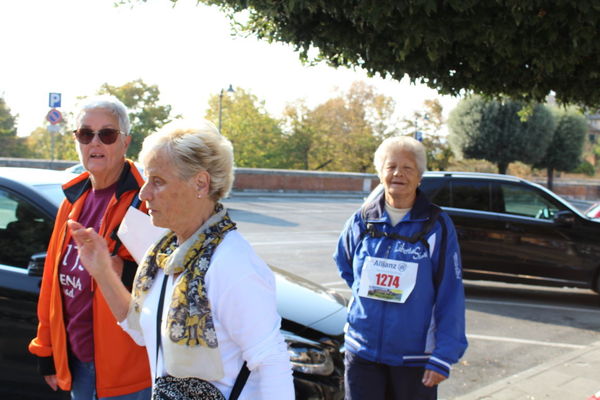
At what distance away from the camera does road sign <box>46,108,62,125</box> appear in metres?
17.8

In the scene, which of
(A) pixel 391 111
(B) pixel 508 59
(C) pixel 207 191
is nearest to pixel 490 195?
(B) pixel 508 59

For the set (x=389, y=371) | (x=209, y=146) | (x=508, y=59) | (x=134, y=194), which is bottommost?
(x=389, y=371)

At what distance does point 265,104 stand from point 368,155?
1184 cm

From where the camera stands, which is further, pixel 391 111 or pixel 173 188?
pixel 391 111

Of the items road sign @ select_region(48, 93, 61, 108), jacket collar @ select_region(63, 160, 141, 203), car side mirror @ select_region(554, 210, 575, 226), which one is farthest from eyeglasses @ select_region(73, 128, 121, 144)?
road sign @ select_region(48, 93, 61, 108)

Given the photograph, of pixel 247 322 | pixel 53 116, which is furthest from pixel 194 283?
pixel 53 116

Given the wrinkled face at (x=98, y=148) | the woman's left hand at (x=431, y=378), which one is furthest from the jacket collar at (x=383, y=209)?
the wrinkled face at (x=98, y=148)

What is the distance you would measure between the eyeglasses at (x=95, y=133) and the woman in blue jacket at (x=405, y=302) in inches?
52.1

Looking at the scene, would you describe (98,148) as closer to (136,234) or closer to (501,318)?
(136,234)

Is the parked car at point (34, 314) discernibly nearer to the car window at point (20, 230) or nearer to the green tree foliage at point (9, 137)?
the car window at point (20, 230)

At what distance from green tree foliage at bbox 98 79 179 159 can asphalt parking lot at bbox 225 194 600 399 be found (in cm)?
4014

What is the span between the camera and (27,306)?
125 inches

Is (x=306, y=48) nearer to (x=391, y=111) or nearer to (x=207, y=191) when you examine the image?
(x=207, y=191)

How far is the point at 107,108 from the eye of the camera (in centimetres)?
246
